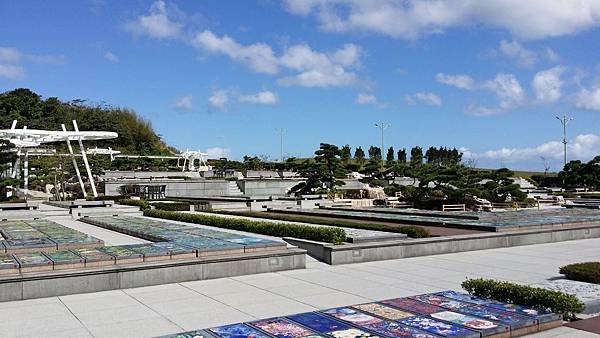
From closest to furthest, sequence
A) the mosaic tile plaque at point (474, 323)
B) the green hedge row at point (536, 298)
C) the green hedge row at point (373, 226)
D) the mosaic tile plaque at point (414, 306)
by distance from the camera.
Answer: the mosaic tile plaque at point (474, 323), the mosaic tile plaque at point (414, 306), the green hedge row at point (536, 298), the green hedge row at point (373, 226)

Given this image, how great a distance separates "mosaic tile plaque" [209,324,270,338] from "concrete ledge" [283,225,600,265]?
5555mm

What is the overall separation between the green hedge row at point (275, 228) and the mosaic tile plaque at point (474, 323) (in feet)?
19.0

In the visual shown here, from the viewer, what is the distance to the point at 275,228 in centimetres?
1461

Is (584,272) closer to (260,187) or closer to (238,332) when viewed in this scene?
(238,332)

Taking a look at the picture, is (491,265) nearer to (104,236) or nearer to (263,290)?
(263,290)

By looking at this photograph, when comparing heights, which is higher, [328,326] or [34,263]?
[34,263]

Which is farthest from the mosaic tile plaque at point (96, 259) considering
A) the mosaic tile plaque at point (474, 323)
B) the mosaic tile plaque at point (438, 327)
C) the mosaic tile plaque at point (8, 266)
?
the mosaic tile plaque at point (474, 323)

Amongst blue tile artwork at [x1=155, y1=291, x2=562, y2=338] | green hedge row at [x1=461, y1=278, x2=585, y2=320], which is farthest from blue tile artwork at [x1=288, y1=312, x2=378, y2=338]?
green hedge row at [x1=461, y1=278, x2=585, y2=320]

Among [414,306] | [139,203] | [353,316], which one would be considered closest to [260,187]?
[139,203]

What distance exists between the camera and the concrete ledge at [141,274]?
8375mm

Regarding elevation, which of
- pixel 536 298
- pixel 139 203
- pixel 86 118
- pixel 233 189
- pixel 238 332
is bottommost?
pixel 238 332

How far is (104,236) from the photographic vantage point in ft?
51.8

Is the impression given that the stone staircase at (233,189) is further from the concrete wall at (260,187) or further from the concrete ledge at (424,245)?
the concrete ledge at (424,245)

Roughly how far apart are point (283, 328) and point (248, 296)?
2.63 meters
